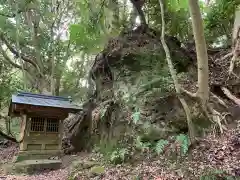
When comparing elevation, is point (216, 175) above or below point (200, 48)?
below

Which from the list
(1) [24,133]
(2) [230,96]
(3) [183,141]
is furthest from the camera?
(1) [24,133]

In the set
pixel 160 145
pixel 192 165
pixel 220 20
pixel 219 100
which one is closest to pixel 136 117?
pixel 160 145

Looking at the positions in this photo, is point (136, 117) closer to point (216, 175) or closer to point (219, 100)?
point (219, 100)

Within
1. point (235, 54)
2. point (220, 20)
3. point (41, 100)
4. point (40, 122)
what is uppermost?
point (220, 20)

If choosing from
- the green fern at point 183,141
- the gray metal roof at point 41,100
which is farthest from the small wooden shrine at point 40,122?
the green fern at point 183,141

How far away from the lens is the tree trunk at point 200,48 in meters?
4.71

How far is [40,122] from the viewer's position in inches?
341

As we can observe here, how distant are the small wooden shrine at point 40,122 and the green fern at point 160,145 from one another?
3.91 m

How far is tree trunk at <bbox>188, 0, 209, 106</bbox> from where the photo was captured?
4.71 m

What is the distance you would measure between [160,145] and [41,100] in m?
4.86

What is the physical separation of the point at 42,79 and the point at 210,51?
28.3 ft

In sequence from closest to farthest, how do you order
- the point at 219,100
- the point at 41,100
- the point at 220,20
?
the point at 219,100
the point at 41,100
the point at 220,20

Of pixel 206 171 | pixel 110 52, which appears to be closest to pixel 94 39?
pixel 110 52

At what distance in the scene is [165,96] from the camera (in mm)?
7352
